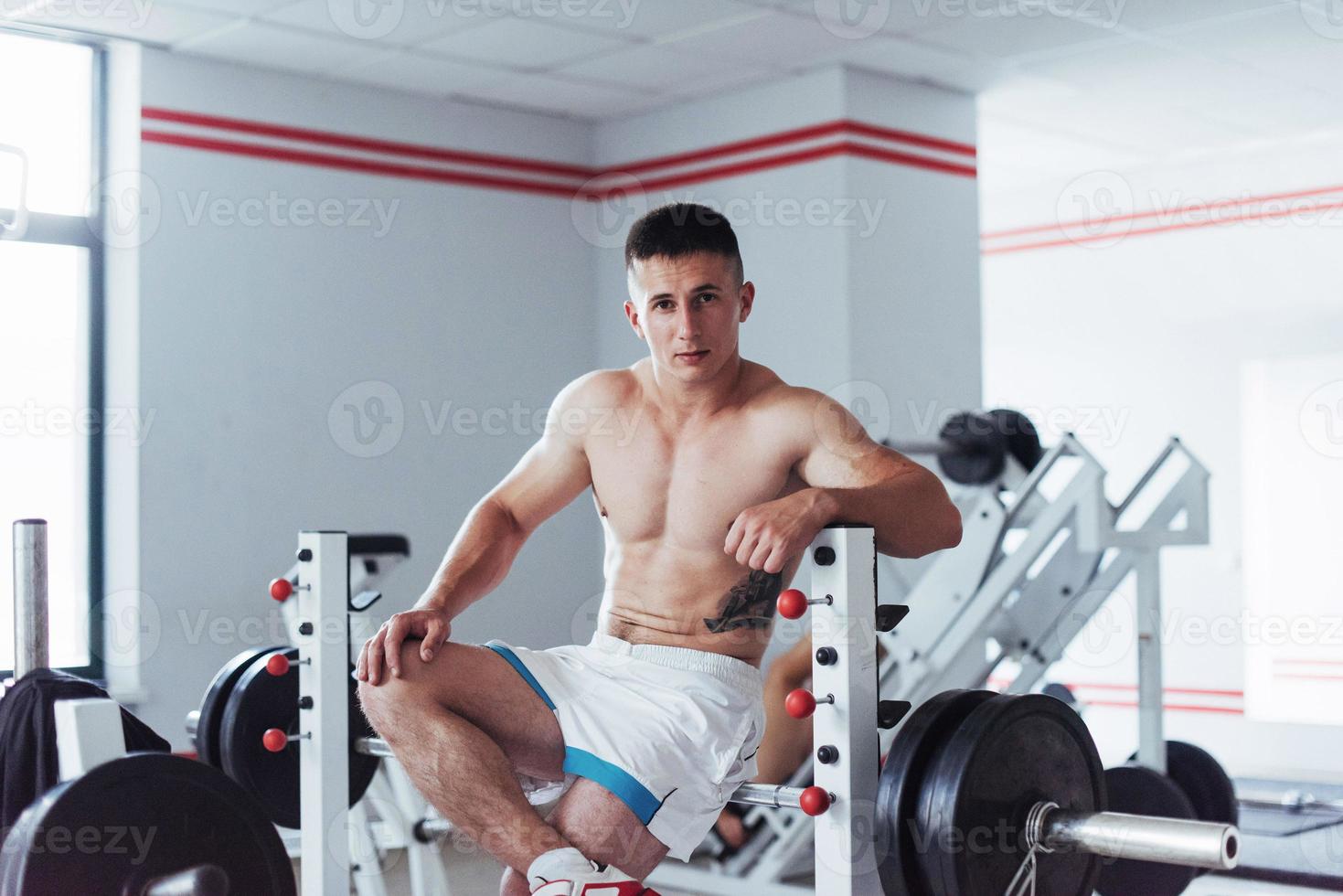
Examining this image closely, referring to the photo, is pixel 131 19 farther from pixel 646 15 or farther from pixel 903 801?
pixel 903 801

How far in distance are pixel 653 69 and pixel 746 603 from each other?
320cm

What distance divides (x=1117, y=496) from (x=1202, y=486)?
11.3ft

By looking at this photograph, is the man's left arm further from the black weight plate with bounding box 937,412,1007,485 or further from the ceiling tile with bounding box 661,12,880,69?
the ceiling tile with bounding box 661,12,880,69

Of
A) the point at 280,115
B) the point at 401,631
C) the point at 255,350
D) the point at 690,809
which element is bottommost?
the point at 690,809

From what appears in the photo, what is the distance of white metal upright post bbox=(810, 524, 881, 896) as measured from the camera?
6.54 feet

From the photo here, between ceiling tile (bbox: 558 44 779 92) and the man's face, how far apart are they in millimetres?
2638

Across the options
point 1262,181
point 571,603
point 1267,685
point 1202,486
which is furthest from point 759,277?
point 1267,685

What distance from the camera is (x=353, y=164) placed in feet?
17.0

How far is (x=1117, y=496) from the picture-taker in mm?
7352

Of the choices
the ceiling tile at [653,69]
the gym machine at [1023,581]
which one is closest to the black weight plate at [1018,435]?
the gym machine at [1023,581]

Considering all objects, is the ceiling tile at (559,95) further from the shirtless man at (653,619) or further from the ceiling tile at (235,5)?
the shirtless man at (653,619)

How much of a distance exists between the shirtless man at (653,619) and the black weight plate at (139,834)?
0.86ft

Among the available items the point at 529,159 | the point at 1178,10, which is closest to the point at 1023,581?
the point at 1178,10

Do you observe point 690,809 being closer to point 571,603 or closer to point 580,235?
point 571,603
